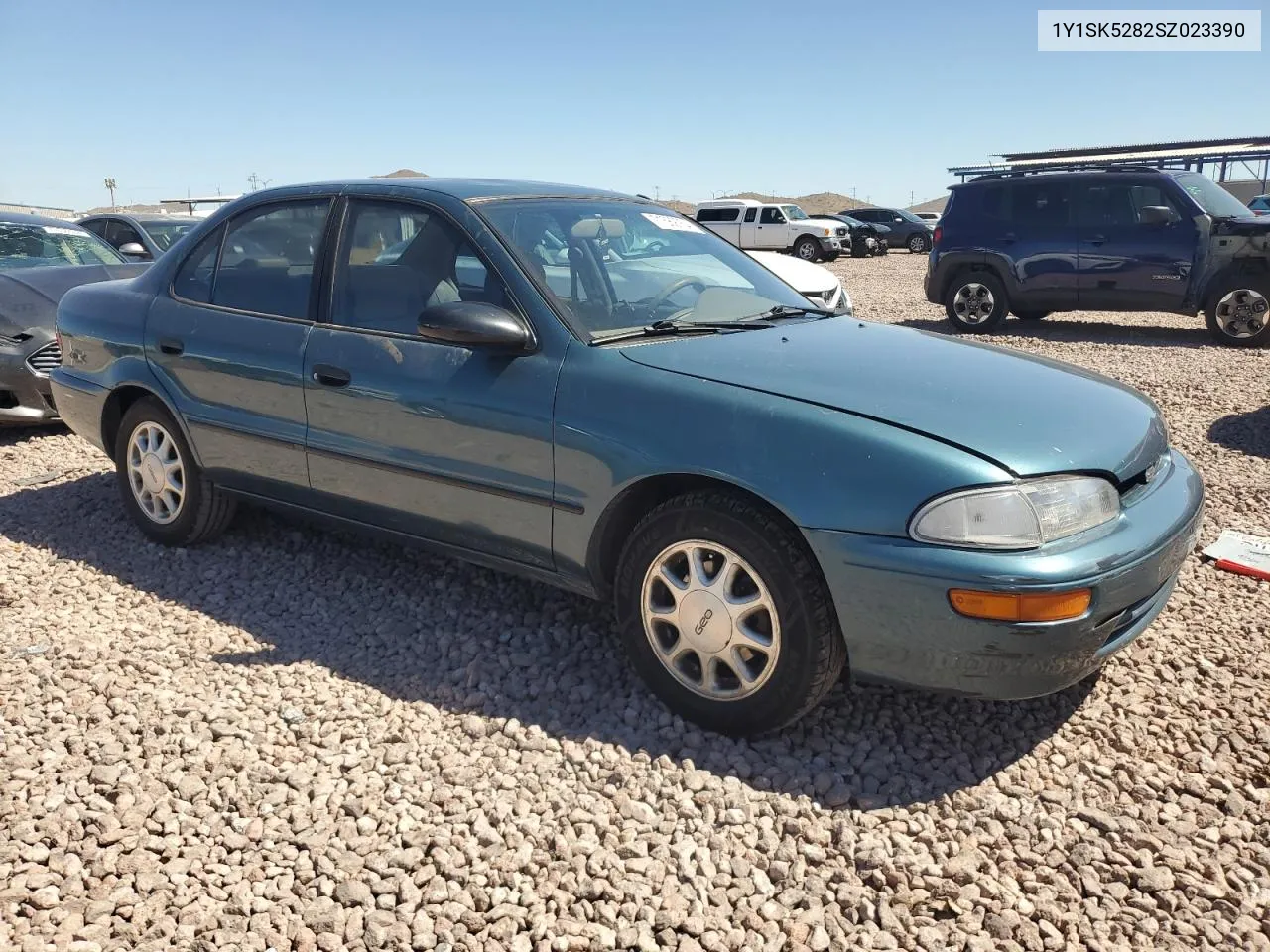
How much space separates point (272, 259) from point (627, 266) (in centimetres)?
153

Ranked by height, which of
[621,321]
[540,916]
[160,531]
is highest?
[621,321]

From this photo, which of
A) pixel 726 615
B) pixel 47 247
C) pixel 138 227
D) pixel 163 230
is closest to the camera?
pixel 726 615

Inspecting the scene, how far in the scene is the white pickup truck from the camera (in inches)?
1105

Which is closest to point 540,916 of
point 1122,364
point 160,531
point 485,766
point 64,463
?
point 485,766

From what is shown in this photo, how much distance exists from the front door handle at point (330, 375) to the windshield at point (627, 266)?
2.56 feet

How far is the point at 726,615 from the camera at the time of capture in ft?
9.47

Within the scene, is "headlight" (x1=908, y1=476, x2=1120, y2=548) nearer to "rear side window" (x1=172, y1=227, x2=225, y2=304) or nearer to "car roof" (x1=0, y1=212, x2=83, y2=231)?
"rear side window" (x1=172, y1=227, x2=225, y2=304)

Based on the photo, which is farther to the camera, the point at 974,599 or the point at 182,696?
the point at 182,696

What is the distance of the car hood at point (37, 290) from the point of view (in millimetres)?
6762

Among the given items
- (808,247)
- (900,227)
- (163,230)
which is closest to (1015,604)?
(163,230)

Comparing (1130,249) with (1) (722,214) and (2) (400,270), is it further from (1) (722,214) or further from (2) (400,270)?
(1) (722,214)

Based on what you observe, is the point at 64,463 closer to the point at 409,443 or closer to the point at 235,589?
the point at 235,589

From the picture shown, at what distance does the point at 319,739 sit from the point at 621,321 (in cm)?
164

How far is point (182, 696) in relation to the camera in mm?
3287
